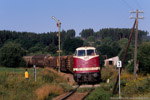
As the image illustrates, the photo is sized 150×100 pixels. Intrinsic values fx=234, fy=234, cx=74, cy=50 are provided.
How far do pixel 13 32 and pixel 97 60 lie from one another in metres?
121

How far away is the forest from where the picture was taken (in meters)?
48.7

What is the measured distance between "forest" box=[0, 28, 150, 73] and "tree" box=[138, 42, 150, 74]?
1.83ft

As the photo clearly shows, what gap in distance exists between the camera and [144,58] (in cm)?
3653

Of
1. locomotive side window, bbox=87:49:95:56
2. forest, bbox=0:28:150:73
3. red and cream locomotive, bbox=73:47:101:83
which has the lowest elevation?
red and cream locomotive, bbox=73:47:101:83

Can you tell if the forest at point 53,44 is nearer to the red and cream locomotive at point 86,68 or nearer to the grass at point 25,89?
the red and cream locomotive at point 86,68

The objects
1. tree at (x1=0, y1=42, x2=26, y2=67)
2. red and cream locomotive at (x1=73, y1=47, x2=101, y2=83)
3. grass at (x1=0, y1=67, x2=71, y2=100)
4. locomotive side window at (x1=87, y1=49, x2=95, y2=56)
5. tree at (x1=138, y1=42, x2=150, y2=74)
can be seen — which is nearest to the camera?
grass at (x1=0, y1=67, x2=71, y2=100)

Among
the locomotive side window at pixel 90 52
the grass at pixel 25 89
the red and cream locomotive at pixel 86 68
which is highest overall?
the locomotive side window at pixel 90 52

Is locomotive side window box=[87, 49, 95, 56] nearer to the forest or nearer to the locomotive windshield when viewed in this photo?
the locomotive windshield

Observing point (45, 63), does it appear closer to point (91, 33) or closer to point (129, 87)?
point (129, 87)

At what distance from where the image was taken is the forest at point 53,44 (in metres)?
48.7

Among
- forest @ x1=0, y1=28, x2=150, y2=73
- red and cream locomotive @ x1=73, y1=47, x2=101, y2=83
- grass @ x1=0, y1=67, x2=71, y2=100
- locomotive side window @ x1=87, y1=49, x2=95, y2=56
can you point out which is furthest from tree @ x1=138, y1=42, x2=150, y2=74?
grass @ x1=0, y1=67, x2=71, y2=100

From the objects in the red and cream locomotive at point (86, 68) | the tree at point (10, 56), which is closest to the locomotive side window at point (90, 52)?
the red and cream locomotive at point (86, 68)

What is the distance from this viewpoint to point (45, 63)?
42.2 metres

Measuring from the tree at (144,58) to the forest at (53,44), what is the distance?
56 cm
